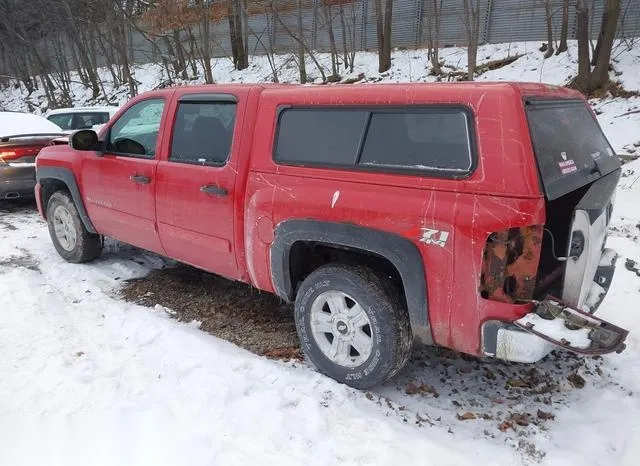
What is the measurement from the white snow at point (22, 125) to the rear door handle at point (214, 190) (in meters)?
5.77

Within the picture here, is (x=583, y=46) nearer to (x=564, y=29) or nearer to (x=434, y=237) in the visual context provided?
(x=564, y=29)

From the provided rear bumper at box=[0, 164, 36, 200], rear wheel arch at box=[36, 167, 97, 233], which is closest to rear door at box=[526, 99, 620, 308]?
rear wheel arch at box=[36, 167, 97, 233]

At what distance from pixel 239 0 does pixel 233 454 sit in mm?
20678

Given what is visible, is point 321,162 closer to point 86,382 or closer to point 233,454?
point 233,454

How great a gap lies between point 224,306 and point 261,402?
1.52 m

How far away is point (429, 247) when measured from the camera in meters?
2.59

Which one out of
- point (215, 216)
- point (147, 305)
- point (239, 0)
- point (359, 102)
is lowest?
point (147, 305)

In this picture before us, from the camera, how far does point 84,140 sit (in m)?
4.62

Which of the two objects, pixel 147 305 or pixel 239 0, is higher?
pixel 239 0

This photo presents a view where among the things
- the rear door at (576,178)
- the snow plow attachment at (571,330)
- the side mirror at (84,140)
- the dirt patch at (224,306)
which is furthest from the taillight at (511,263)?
the side mirror at (84,140)

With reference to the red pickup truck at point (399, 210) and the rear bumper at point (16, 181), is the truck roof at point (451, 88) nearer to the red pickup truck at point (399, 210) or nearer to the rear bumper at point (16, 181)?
the red pickup truck at point (399, 210)

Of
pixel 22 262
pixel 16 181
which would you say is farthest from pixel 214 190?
pixel 16 181

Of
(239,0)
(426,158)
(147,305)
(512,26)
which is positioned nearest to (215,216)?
(147,305)

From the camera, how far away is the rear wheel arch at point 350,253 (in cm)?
269
